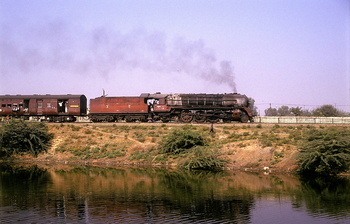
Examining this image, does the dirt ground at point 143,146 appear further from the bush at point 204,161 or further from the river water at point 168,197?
the river water at point 168,197

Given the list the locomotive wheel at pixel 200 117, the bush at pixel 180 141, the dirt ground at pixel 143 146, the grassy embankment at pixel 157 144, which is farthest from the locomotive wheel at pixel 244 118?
the bush at pixel 180 141

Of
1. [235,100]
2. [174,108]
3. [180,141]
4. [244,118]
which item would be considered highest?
[235,100]

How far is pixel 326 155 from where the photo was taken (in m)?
32.4

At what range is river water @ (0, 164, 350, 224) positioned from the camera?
1984 cm

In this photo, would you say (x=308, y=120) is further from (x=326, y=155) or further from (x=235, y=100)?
(x=326, y=155)

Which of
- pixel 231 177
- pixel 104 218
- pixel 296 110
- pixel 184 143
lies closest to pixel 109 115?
pixel 184 143

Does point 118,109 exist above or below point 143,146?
above

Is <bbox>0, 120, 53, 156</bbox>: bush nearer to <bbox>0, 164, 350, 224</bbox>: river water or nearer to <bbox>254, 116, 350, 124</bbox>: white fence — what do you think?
<bbox>0, 164, 350, 224</bbox>: river water

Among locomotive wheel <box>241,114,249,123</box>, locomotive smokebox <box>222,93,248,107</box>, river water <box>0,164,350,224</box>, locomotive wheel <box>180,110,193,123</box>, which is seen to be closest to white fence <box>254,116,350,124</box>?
locomotive wheel <box>241,114,249,123</box>

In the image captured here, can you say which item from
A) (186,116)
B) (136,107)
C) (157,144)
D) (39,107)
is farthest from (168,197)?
(39,107)

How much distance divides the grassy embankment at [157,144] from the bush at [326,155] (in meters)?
1.81

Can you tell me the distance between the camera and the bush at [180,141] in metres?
40.4

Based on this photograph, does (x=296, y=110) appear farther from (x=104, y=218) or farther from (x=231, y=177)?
(x=104, y=218)

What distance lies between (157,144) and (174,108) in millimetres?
12510
